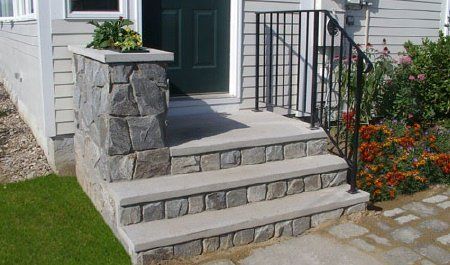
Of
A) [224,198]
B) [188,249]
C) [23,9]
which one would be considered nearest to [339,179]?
[224,198]

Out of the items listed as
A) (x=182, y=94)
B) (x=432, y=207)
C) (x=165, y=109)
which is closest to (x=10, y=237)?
(x=165, y=109)

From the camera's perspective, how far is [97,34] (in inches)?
156

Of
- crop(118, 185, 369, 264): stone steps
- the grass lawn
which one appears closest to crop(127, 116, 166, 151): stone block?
crop(118, 185, 369, 264): stone steps

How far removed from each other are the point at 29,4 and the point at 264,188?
2.87 meters

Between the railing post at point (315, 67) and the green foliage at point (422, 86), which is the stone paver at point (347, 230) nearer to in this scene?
the railing post at point (315, 67)

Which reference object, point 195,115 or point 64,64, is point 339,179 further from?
point 64,64

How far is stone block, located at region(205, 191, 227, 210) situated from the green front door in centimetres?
173

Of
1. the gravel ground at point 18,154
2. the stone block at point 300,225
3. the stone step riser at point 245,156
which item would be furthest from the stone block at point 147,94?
the gravel ground at point 18,154

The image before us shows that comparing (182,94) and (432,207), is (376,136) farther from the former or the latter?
(182,94)

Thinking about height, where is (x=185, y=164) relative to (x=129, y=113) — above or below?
below

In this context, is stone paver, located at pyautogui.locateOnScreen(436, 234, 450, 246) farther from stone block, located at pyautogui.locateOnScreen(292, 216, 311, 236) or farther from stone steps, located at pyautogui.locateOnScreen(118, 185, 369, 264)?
stone block, located at pyautogui.locateOnScreen(292, 216, 311, 236)

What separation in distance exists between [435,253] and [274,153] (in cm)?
134

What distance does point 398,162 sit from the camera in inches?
184

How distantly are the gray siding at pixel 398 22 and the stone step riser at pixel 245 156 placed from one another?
2.33 m
